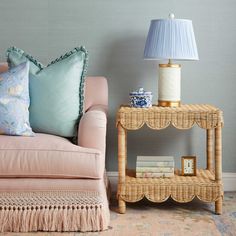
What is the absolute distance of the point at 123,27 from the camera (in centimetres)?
386

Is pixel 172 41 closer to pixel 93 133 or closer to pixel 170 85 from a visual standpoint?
pixel 170 85

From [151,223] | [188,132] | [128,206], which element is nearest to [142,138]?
[188,132]

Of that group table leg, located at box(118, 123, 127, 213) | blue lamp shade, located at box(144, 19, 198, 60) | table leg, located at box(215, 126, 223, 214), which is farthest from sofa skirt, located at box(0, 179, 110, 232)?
blue lamp shade, located at box(144, 19, 198, 60)

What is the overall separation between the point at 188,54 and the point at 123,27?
640mm

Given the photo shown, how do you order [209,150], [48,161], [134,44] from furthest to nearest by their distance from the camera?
1. [134,44]
2. [209,150]
3. [48,161]

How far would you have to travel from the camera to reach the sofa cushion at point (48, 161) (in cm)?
292

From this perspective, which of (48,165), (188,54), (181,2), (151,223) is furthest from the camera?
(181,2)

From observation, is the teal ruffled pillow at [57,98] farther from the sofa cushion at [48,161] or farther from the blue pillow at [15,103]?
the sofa cushion at [48,161]

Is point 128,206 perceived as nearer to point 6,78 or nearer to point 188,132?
point 188,132

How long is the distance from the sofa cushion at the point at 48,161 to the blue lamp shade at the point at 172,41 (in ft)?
2.71

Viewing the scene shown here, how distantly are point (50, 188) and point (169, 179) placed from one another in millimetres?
782

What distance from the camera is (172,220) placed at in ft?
10.5

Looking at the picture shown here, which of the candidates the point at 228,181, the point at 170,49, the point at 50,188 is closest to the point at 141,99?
the point at 170,49

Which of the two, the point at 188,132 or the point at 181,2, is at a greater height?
the point at 181,2
